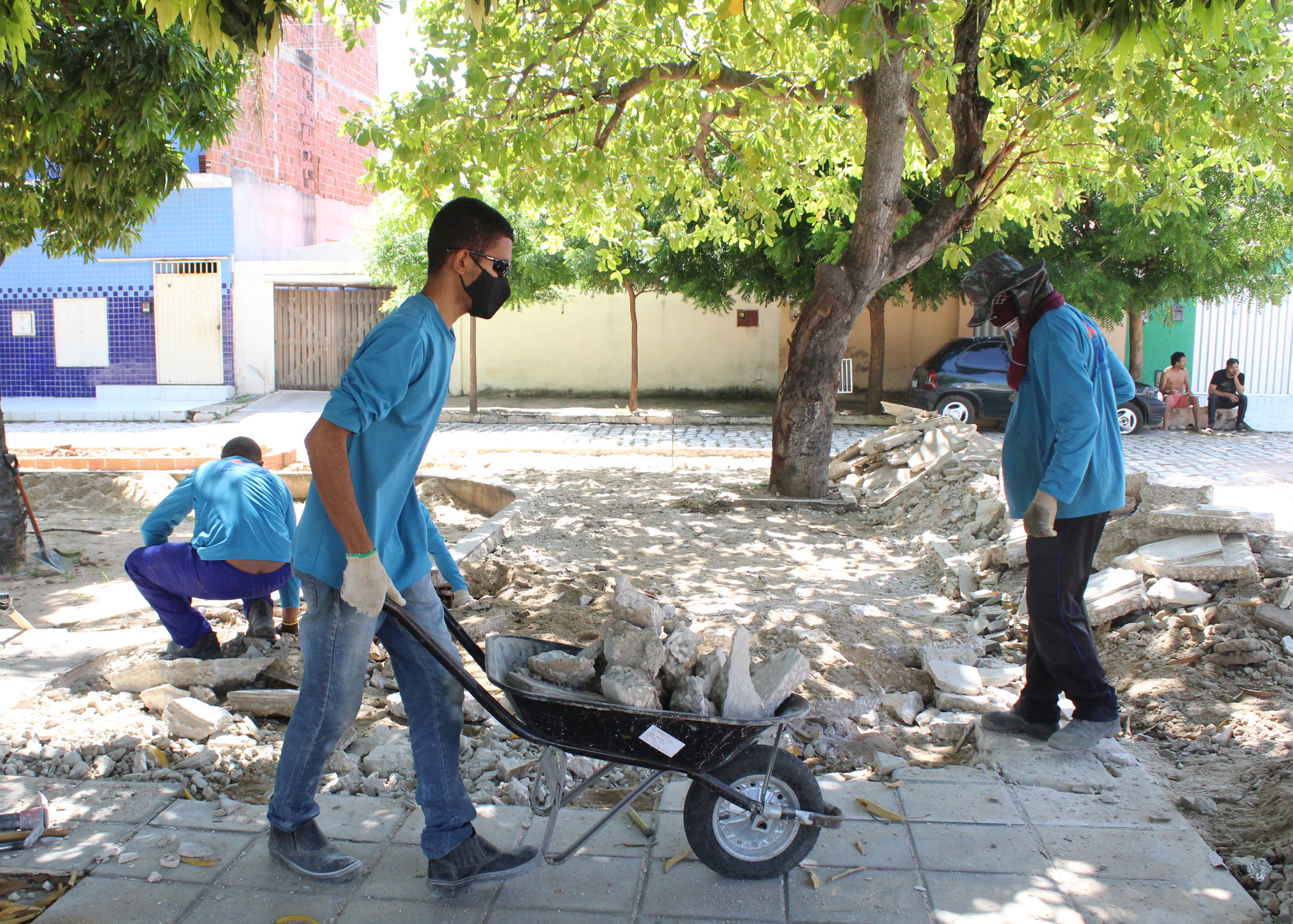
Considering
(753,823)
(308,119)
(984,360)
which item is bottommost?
(753,823)

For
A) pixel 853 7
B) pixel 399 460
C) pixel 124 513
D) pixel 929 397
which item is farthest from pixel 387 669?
pixel 929 397

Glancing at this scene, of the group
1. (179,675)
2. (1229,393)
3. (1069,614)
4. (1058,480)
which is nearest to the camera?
(1058,480)

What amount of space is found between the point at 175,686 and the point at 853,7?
4179 mm

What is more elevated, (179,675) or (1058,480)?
(1058,480)

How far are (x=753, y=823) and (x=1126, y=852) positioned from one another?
1.20 meters

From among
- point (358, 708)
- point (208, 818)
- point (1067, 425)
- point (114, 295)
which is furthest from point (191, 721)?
point (114, 295)

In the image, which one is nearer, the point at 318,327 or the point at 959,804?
the point at 959,804

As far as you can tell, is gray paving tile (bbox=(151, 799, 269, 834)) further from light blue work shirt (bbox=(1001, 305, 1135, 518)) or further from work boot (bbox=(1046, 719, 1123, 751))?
light blue work shirt (bbox=(1001, 305, 1135, 518))

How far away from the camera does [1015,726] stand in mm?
3850

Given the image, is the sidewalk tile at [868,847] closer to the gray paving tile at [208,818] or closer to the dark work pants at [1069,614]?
the dark work pants at [1069,614]

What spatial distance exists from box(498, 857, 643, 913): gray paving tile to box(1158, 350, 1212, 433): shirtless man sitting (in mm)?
16174

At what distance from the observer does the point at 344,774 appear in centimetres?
349

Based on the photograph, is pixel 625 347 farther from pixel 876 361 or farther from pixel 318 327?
pixel 318 327

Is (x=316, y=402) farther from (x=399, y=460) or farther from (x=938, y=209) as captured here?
(x=399, y=460)
